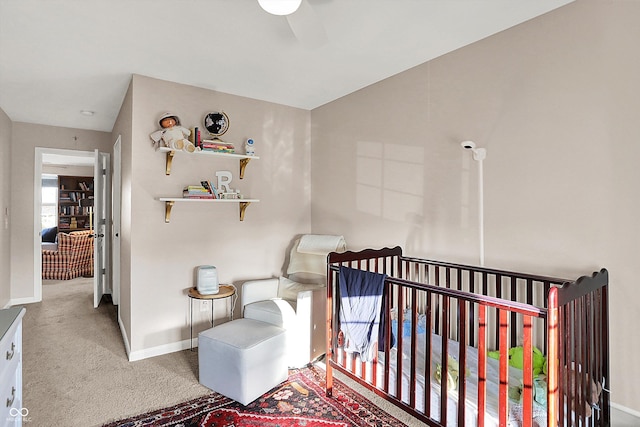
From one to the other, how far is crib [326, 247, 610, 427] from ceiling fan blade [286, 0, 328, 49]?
1.26 m

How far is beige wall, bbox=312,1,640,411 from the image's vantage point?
176 cm

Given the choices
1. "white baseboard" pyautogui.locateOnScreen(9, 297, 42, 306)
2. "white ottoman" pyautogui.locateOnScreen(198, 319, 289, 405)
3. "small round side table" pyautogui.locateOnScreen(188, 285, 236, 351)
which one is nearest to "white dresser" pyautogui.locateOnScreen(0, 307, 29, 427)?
"white ottoman" pyautogui.locateOnScreen(198, 319, 289, 405)

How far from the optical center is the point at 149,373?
2.69 m

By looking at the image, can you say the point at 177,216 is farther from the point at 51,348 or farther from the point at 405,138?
the point at 405,138

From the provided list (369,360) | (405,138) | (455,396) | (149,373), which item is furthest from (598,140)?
(149,373)

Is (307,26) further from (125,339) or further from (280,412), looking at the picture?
(125,339)

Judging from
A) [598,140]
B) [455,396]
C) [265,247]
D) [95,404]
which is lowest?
[95,404]

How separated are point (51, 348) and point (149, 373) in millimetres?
1161

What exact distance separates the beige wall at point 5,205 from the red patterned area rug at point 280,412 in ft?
10.9

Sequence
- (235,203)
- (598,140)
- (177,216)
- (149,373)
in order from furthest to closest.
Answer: (235,203) → (177,216) → (149,373) → (598,140)

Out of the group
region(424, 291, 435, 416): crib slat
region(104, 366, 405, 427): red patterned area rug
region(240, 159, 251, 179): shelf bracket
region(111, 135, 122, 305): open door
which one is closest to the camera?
region(424, 291, 435, 416): crib slat

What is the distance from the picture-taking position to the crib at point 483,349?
137 cm

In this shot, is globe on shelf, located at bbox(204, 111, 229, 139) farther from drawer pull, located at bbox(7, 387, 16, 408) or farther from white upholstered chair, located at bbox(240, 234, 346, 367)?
drawer pull, located at bbox(7, 387, 16, 408)

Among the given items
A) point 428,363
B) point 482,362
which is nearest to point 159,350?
point 428,363
